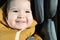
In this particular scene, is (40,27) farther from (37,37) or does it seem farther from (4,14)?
(4,14)

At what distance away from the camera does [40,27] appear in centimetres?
95

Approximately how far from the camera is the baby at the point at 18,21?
2.90 ft

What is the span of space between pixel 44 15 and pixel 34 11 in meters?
0.05

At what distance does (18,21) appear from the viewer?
894mm

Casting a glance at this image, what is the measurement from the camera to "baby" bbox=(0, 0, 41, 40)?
0.88 metres

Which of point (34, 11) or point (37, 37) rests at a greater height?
point (34, 11)

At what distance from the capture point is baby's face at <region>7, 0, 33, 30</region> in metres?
0.89

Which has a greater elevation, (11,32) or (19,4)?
(19,4)

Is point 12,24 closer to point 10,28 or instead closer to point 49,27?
point 10,28

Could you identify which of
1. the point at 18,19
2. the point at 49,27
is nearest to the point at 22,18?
the point at 18,19

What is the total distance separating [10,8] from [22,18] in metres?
0.08

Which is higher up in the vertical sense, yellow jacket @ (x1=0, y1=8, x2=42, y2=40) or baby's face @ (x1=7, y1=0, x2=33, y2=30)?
baby's face @ (x1=7, y1=0, x2=33, y2=30)

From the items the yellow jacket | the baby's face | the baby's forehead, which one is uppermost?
the baby's forehead

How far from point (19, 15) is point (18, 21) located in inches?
1.2
